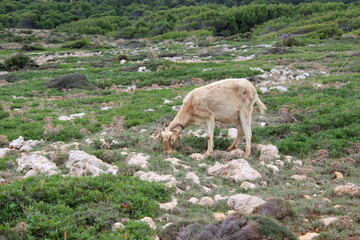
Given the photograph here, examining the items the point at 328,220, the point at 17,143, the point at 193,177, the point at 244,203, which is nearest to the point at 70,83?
the point at 17,143

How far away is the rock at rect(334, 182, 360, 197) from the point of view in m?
8.05

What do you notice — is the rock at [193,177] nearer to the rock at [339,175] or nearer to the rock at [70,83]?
the rock at [339,175]

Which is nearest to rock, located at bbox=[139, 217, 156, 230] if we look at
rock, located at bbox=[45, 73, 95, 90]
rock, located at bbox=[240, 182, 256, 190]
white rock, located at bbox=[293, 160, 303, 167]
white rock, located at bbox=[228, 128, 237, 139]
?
rock, located at bbox=[240, 182, 256, 190]

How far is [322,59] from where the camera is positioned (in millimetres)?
28609

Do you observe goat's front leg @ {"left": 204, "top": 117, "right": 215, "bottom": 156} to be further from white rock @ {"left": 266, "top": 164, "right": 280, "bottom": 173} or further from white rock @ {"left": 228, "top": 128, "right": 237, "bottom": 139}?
white rock @ {"left": 266, "top": 164, "right": 280, "bottom": 173}

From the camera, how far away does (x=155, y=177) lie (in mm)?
8812

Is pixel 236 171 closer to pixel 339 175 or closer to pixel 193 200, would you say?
pixel 193 200

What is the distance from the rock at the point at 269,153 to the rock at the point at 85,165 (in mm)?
4488

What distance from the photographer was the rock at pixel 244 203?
7.17 meters

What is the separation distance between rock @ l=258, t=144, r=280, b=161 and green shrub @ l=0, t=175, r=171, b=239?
3.94 m

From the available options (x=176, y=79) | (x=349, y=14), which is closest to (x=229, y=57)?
(x=176, y=79)

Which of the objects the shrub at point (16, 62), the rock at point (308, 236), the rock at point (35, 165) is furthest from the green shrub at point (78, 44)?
the rock at point (308, 236)

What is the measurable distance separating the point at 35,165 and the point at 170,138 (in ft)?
13.0

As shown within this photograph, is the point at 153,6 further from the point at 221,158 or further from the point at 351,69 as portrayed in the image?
the point at 221,158
